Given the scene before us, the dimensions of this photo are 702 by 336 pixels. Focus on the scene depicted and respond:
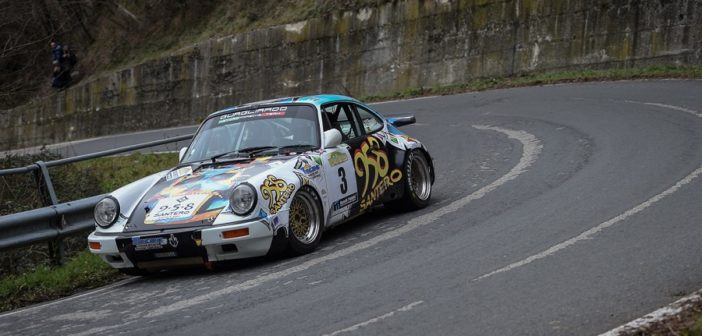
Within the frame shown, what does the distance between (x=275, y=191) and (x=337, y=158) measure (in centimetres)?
126

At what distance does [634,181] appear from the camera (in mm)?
10609

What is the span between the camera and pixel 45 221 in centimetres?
1010

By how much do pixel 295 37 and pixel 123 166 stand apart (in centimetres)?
1205

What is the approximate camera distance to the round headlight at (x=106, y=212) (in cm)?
913

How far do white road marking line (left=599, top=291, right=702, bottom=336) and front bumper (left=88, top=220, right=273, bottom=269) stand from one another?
371 centimetres

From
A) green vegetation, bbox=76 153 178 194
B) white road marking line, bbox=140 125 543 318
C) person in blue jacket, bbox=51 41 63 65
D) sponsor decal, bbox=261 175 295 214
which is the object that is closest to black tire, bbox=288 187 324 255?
sponsor decal, bbox=261 175 295 214

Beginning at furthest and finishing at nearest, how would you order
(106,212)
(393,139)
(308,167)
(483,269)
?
(393,139)
(308,167)
(106,212)
(483,269)

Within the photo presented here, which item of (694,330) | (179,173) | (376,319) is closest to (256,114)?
(179,173)

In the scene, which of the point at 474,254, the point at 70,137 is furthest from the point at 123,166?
the point at 70,137

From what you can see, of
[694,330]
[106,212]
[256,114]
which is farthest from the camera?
[256,114]

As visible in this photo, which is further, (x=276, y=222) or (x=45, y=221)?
(x=45, y=221)

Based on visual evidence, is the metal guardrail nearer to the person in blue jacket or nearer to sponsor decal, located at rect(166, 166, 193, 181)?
sponsor decal, located at rect(166, 166, 193, 181)

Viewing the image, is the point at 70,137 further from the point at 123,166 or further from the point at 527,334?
the point at 527,334

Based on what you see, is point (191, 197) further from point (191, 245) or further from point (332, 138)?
point (332, 138)
